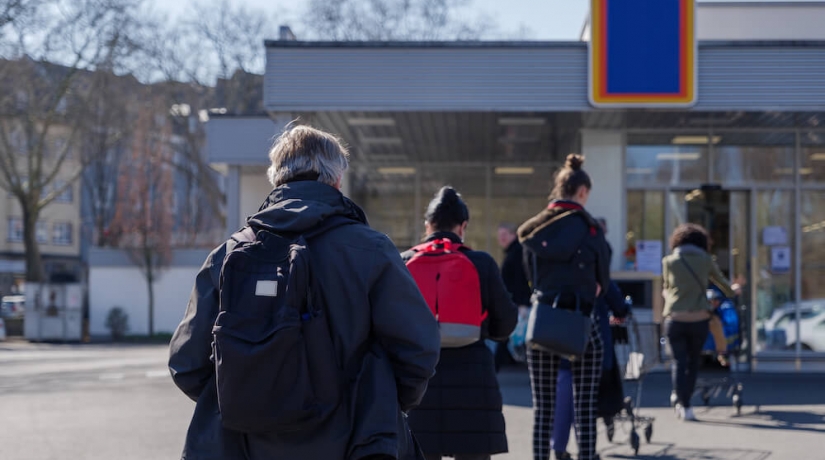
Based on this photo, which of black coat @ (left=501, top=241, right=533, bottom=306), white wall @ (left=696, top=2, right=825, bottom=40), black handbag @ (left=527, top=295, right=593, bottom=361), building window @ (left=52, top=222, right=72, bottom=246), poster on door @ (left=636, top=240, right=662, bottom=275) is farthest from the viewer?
building window @ (left=52, top=222, right=72, bottom=246)

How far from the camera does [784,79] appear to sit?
12531 mm

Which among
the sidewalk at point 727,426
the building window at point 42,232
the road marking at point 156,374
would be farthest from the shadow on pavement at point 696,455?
the building window at point 42,232

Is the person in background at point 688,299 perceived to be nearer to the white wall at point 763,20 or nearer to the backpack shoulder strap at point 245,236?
the backpack shoulder strap at point 245,236

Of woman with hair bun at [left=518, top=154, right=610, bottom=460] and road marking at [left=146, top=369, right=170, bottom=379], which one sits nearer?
woman with hair bun at [left=518, top=154, right=610, bottom=460]

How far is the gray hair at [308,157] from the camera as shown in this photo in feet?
11.1

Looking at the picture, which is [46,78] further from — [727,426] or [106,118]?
[727,426]

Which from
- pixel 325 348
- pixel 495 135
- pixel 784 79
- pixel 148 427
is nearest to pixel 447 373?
pixel 325 348

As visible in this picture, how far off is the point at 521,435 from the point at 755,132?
24.8 ft

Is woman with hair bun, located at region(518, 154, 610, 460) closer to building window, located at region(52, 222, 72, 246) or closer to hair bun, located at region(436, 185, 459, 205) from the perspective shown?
hair bun, located at region(436, 185, 459, 205)

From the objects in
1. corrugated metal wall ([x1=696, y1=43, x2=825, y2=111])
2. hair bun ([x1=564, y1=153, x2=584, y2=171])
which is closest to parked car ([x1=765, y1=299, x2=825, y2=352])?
corrugated metal wall ([x1=696, y1=43, x2=825, y2=111])

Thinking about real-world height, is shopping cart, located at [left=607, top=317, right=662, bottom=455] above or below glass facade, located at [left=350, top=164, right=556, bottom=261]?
below

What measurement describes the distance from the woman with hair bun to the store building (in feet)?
21.1

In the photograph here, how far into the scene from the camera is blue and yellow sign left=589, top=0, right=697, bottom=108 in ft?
40.7

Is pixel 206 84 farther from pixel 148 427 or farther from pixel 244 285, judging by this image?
pixel 244 285
